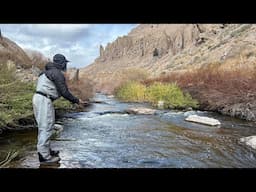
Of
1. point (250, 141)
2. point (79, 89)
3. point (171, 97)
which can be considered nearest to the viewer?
point (250, 141)

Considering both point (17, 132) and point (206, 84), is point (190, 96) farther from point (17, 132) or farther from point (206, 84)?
point (17, 132)

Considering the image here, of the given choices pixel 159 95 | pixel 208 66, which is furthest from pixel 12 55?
pixel 208 66

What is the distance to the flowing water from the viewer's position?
3.94 meters

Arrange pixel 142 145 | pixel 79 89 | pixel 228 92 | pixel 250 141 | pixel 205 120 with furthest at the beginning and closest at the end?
pixel 79 89
pixel 228 92
pixel 205 120
pixel 250 141
pixel 142 145

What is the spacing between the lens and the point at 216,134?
6.15 m

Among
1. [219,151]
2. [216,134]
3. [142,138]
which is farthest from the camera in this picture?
[216,134]

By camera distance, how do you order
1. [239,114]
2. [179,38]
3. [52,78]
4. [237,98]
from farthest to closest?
[179,38]
[237,98]
[239,114]
[52,78]

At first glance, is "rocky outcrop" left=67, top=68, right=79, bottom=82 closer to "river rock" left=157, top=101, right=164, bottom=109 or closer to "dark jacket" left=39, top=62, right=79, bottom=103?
"river rock" left=157, top=101, right=164, bottom=109

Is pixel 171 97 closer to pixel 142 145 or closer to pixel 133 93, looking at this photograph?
pixel 133 93

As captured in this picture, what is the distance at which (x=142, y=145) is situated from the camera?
502 centimetres

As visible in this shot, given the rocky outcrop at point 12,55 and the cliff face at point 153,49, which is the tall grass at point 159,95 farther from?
the cliff face at point 153,49

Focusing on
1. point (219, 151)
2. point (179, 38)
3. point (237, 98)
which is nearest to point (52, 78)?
point (219, 151)
